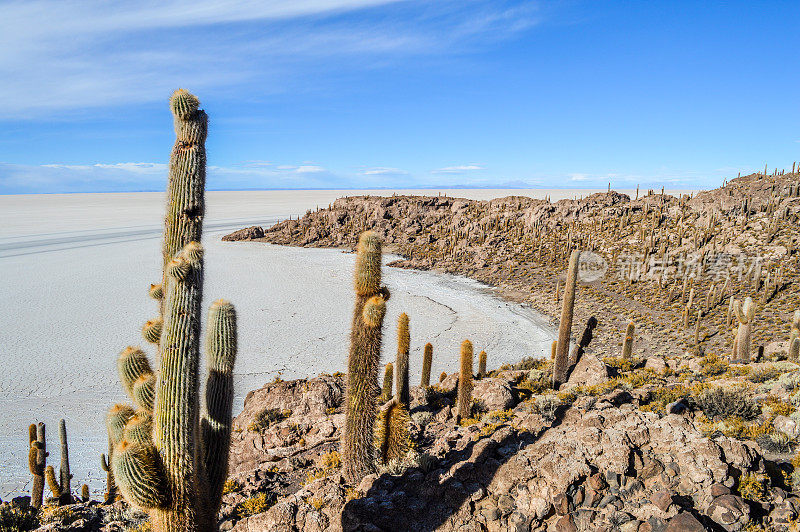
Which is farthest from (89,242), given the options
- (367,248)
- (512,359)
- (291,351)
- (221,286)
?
(367,248)

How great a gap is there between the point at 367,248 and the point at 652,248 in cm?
2655

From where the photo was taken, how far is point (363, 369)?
7.25 meters

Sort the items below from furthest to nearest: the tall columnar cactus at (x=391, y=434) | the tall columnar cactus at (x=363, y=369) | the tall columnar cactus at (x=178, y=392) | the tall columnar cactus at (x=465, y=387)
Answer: the tall columnar cactus at (x=465, y=387) < the tall columnar cactus at (x=391, y=434) < the tall columnar cactus at (x=363, y=369) < the tall columnar cactus at (x=178, y=392)

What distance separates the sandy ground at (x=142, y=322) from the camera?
13.0 meters

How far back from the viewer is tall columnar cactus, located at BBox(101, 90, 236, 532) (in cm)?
441

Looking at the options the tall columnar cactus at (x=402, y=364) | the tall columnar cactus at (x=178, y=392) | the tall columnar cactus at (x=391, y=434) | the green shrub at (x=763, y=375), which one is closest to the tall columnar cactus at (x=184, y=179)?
the tall columnar cactus at (x=178, y=392)

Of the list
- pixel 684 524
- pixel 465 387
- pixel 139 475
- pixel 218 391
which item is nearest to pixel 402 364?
pixel 465 387

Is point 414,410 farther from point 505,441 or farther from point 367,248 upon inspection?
point 367,248

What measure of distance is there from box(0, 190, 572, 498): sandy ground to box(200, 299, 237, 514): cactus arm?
6.04 m

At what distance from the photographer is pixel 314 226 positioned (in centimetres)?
4647

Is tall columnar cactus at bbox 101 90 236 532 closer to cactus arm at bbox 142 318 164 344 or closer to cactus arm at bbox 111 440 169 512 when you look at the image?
cactus arm at bbox 111 440 169 512

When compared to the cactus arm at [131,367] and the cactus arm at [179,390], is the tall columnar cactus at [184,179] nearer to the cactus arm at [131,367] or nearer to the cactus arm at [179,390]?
the cactus arm at [179,390]

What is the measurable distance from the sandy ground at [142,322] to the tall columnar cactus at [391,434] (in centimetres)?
603

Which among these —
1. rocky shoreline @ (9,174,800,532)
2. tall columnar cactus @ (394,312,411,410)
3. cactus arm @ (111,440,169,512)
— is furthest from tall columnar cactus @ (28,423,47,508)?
tall columnar cactus @ (394,312,411,410)
